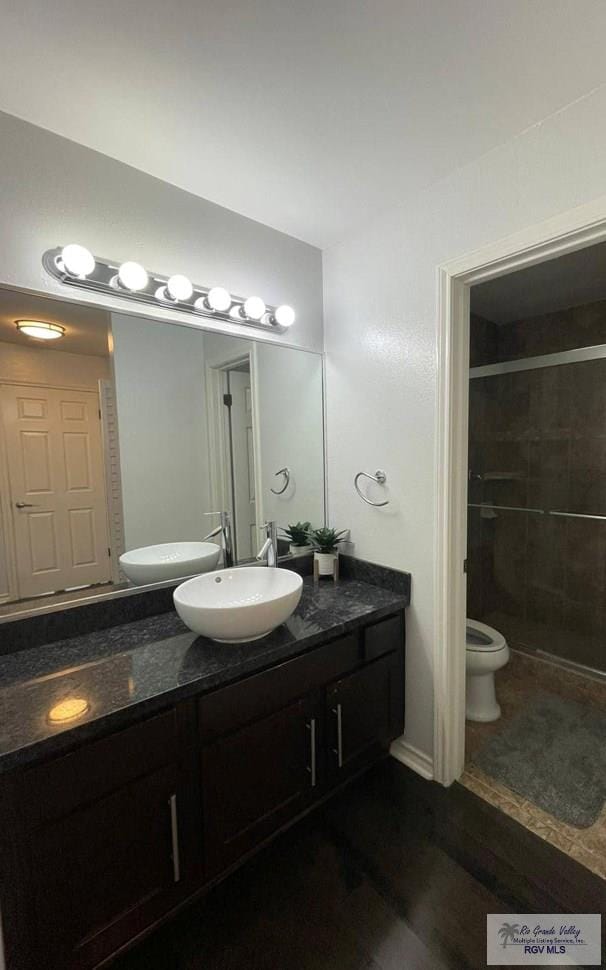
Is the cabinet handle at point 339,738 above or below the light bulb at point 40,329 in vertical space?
below

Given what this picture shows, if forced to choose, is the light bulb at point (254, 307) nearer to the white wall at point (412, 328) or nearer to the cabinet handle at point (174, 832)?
the white wall at point (412, 328)

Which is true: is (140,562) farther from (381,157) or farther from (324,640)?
(381,157)

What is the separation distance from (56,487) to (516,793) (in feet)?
6.73

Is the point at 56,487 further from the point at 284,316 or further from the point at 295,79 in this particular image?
the point at 295,79

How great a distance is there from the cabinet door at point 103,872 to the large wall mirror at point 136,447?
631 millimetres

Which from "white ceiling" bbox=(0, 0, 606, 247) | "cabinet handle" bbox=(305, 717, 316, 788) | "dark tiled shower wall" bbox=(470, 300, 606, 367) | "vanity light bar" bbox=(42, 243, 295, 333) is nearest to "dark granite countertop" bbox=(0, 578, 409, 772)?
"cabinet handle" bbox=(305, 717, 316, 788)

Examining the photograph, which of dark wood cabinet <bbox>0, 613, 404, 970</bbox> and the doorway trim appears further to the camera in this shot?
the doorway trim

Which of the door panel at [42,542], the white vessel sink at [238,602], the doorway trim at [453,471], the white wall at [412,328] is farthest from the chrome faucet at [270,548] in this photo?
the door panel at [42,542]

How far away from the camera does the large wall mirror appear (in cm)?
127

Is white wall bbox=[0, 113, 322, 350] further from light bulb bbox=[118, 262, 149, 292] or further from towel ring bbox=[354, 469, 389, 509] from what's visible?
towel ring bbox=[354, 469, 389, 509]

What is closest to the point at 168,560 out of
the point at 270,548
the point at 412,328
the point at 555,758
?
Answer: the point at 270,548

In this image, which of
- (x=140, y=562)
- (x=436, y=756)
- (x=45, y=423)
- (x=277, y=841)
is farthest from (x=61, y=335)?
(x=436, y=756)

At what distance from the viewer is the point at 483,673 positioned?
205cm

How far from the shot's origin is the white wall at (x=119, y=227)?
1.22 metres
